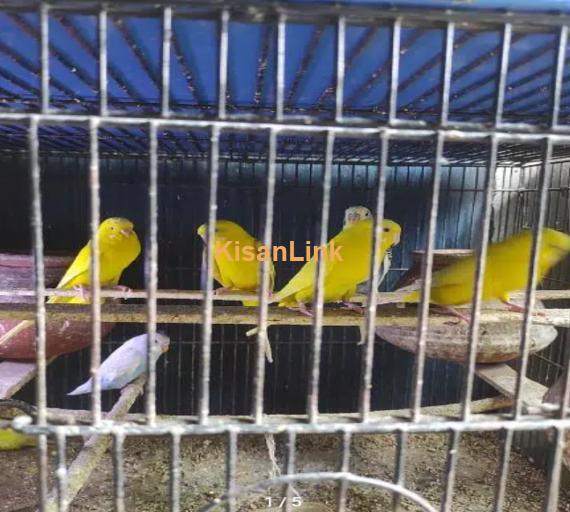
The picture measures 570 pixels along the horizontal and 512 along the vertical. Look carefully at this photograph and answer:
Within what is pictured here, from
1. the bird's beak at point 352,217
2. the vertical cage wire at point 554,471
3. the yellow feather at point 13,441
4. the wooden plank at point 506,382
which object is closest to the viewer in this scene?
the vertical cage wire at point 554,471

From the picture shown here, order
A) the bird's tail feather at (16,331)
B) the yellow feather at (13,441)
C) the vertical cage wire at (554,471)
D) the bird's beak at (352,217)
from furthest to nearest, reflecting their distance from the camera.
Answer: the yellow feather at (13,441), the bird's beak at (352,217), the bird's tail feather at (16,331), the vertical cage wire at (554,471)

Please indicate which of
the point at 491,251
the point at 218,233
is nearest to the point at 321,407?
the point at 218,233

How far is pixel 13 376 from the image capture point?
1.74 meters

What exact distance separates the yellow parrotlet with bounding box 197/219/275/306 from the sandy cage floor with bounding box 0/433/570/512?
75 centimetres

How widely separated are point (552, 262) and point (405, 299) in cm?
48

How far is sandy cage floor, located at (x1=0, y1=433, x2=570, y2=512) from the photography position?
6.24 feet

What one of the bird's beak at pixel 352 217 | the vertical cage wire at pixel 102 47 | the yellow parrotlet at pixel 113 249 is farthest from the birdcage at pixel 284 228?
the bird's beak at pixel 352 217

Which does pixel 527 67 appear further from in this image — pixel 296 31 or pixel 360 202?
pixel 360 202

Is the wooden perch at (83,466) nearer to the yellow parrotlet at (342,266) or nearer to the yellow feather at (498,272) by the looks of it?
the yellow parrotlet at (342,266)

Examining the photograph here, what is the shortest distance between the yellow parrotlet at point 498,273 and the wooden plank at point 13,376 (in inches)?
49.9

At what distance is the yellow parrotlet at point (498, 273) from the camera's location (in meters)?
1.43

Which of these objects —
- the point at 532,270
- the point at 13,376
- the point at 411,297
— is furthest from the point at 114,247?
the point at 532,270

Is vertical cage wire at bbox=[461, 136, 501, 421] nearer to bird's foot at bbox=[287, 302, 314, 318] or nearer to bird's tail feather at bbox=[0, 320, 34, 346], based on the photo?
bird's foot at bbox=[287, 302, 314, 318]

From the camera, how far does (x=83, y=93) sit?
1378 mm
